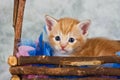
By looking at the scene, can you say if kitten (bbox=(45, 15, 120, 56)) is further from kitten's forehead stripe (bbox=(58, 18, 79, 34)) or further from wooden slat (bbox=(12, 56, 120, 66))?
wooden slat (bbox=(12, 56, 120, 66))

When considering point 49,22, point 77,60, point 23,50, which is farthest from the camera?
point 49,22

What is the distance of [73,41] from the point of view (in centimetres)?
97

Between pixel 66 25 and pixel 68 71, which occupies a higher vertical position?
pixel 66 25

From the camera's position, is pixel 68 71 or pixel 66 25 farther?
pixel 66 25

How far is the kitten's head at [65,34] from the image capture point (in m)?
0.96

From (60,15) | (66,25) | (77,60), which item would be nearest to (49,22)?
(66,25)

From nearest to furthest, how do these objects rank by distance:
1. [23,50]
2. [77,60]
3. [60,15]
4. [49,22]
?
[77,60] → [23,50] → [49,22] → [60,15]

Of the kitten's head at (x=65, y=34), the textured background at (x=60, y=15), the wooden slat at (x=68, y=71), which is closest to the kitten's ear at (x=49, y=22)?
the kitten's head at (x=65, y=34)

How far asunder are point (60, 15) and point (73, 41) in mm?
393

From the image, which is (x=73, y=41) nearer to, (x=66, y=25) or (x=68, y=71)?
(x=66, y=25)

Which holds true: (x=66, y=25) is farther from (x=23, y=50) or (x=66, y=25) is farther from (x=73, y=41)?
(x=23, y=50)

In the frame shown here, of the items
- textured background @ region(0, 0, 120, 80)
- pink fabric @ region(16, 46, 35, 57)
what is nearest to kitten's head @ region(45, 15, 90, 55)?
pink fabric @ region(16, 46, 35, 57)

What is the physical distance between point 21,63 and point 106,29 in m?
0.63

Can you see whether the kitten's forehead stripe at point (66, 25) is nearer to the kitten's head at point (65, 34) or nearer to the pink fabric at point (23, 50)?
the kitten's head at point (65, 34)
